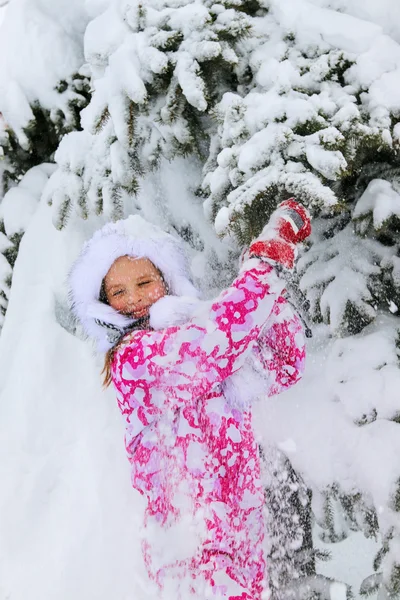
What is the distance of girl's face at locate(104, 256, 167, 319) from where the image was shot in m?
1.93

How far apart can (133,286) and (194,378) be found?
370 millimetres

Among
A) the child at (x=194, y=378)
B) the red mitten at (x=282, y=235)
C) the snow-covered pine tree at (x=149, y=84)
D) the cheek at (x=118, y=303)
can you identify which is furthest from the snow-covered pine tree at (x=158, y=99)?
the cheek at (x=118, y=303)

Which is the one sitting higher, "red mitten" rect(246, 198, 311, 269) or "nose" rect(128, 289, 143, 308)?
"red mitten" rect(246, 198, 311, 269)

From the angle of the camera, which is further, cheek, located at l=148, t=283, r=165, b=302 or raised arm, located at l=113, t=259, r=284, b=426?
cheek, located at l=148, t=283, r=165, b=302

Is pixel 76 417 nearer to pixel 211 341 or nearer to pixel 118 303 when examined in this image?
pixel 118 303

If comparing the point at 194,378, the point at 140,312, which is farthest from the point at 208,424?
the point at 140,312

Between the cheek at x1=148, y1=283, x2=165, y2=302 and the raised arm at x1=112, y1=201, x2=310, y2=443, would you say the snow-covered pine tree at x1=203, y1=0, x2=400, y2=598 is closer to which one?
the raised arm at x1=112, y1=201, x2=310, y2=443

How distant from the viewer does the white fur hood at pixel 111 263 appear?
197cm

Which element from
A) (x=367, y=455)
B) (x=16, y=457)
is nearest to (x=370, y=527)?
(x=367, y=455)

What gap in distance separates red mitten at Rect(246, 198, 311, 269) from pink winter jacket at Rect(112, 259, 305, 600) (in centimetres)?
5

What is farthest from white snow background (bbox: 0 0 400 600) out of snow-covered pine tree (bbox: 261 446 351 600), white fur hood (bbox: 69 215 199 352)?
white fur hood (bbox: 69 215 199 352)

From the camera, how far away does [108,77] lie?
76.7 inches

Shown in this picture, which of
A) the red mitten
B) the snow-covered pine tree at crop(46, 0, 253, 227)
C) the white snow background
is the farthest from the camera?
the white snow background

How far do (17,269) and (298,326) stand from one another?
1.34 meters
